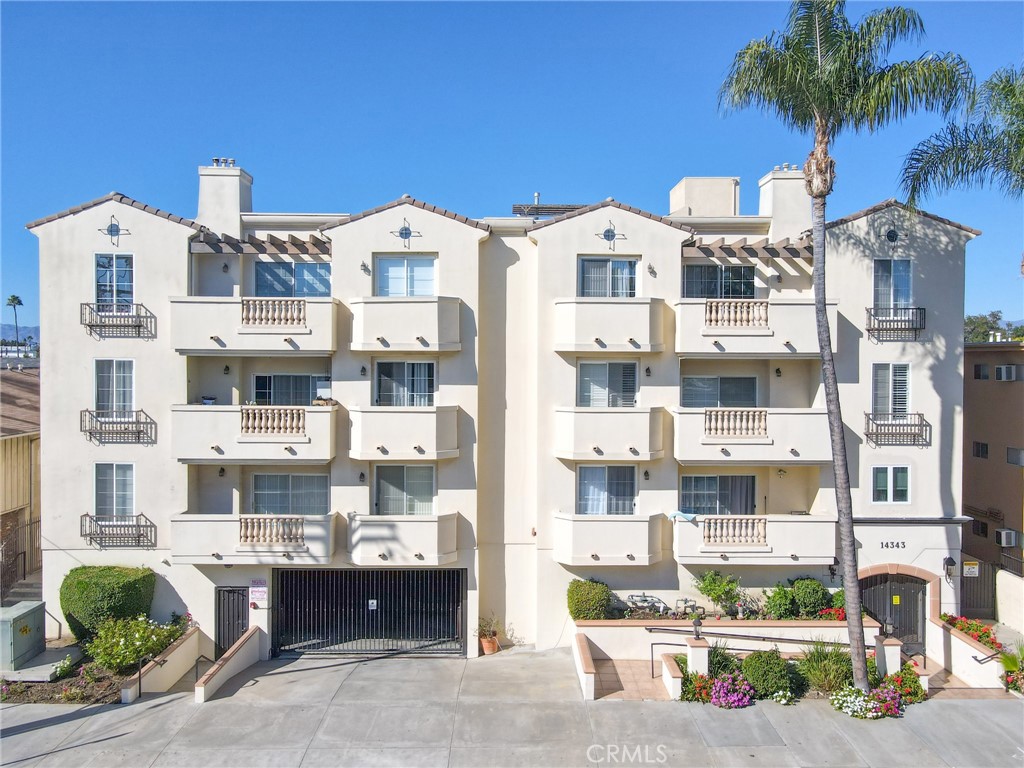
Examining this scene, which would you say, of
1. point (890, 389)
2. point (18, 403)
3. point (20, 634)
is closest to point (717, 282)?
point (890, 389)

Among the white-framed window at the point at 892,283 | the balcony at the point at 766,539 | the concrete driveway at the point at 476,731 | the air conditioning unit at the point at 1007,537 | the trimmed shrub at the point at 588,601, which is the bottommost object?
Answer: the concrete driveway at the point at 476,731

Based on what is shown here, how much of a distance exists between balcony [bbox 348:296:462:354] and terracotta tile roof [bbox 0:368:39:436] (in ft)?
43.6

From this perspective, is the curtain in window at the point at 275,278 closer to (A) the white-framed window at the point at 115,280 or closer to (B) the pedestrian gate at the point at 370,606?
(A) the white-framed window at the point at 115,280

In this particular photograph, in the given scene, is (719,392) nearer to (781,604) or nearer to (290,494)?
(781,604)

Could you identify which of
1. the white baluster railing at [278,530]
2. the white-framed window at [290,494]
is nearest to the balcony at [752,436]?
the white-framed window at [290,494]

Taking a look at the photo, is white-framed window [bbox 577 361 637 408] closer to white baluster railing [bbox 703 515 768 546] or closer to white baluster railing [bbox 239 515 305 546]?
white baluster railing [bbox 703 515 768 546]

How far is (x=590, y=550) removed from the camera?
17.1m

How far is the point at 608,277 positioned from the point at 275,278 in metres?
9.23

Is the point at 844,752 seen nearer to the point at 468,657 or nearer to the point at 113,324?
the point at 468,657

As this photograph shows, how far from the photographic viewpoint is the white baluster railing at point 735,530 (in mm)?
17203

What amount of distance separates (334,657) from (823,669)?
39.7 ft

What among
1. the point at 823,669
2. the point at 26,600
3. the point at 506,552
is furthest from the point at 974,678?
the point at 26,600

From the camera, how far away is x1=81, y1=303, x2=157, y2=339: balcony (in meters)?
17.6

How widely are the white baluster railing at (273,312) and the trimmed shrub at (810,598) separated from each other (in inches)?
576
